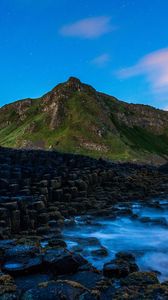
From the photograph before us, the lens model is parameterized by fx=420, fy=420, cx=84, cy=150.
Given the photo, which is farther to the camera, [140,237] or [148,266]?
[140,237]

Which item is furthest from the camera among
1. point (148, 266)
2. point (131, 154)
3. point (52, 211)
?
point (131, 154)

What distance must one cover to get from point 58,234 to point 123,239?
309 cm

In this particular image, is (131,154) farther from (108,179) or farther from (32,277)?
(32,277)

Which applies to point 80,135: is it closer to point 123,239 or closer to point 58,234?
point 123,239

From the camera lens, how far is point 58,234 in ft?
62.5

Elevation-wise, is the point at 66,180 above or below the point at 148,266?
above

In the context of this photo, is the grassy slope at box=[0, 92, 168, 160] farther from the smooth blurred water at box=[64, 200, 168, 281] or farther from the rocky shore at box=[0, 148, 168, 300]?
the smooth blurred water at box=[64, 200, 168, 281]

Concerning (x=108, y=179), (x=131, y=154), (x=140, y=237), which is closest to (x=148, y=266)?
(x=140, y=237)

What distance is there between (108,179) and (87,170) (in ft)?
10.1

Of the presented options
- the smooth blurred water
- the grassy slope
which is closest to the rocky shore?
the smooth blurred water

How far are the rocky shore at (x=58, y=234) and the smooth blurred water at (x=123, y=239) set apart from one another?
0.64m

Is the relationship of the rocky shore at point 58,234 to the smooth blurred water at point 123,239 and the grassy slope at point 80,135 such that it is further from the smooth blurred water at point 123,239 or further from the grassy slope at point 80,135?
the grassy slope at point 80,135

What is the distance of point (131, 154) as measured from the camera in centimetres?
16200

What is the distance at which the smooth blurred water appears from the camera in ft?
49.6
